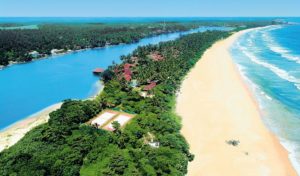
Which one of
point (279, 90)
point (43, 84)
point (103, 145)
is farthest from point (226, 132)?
point (43, 84)

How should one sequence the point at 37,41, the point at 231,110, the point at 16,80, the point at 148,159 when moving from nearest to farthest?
1. the point at 148,159
2. the point at 231,110
3. the point at 16,80
4. the point at 37,41

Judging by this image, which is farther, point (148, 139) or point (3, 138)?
point (3, 138)

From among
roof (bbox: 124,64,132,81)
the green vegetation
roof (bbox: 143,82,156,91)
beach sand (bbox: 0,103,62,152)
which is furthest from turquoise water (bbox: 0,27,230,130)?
the green vegetation

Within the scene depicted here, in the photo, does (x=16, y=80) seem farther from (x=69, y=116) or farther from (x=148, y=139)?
(x=148, y=139)

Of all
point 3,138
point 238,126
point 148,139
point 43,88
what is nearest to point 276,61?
point 238,126

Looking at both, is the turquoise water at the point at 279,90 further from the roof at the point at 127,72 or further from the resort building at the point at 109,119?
the roof at the point at 127,72

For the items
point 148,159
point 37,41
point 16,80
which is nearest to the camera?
point 148,159
